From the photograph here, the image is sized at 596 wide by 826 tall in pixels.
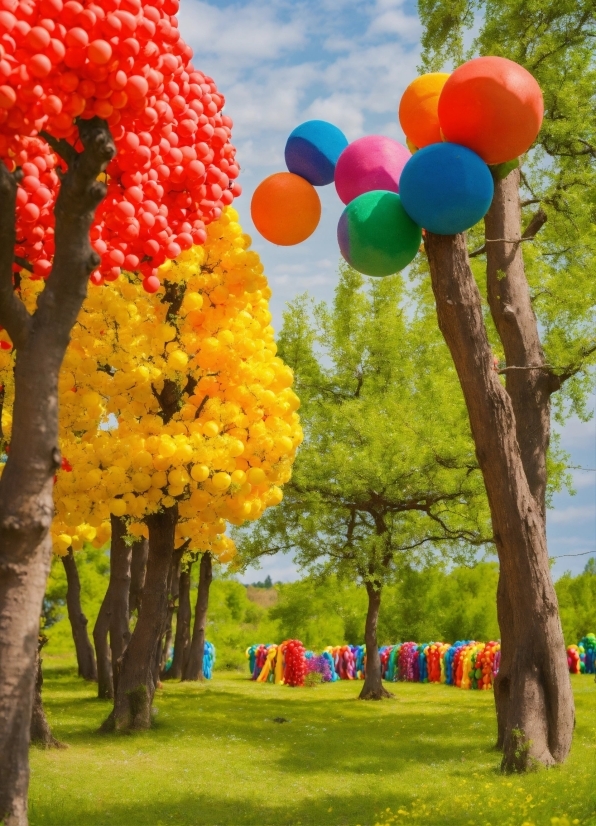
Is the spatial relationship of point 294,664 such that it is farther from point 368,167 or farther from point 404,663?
point 368,167

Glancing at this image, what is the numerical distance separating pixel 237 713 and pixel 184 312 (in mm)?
8610

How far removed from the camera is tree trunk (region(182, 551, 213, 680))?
22.7m

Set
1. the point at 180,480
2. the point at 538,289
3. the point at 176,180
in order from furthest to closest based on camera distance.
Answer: the point at 538,289 → the point at 180,480 → the point at 176,180

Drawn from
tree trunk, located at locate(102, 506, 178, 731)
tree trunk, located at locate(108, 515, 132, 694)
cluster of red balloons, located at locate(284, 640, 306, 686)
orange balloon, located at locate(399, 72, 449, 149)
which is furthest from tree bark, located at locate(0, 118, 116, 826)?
cluster of red balloons, located at locate(284, 640, 306, 686)

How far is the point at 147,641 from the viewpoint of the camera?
1357 centimetres

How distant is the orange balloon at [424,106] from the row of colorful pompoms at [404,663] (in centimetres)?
1622

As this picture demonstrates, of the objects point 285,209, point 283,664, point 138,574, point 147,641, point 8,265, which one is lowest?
point 283,664

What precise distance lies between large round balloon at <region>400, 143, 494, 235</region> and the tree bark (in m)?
3.61

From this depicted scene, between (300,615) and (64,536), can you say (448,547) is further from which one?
(64,536)

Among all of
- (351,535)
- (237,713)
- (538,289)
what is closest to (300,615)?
(351,535)

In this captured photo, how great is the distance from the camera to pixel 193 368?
1154cm

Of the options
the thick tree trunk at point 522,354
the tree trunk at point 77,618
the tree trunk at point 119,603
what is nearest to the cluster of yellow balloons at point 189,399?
the thick tree trunk at point 522,354

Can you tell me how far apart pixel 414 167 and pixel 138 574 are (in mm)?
13621

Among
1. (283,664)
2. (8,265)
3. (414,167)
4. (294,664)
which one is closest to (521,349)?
(414,167)
